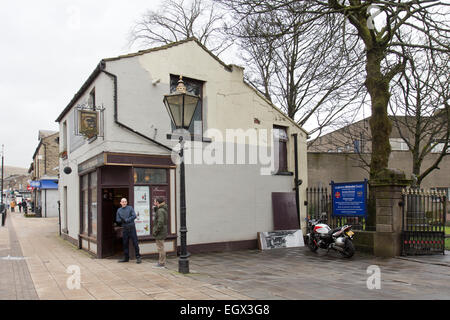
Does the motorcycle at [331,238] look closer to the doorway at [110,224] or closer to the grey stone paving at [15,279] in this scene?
the doorway at [110,224]

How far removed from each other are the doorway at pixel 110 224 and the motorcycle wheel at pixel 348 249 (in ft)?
22.5

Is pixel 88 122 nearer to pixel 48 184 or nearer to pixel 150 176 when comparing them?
pixel 150 176

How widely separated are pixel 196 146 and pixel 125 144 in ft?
7.87

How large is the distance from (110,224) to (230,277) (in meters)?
5.52

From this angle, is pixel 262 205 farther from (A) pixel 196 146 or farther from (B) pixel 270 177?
(A) pixel 196 146

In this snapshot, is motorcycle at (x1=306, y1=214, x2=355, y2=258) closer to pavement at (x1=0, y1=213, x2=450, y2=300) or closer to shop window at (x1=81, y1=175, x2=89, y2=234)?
pavement at (x1=0, y1=213, x2=450, y2=300)

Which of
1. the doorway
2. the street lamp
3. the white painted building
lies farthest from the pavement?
the white painted building

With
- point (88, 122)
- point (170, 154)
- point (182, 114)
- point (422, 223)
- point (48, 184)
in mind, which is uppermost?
point (88, 122)

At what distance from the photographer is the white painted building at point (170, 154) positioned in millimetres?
11141

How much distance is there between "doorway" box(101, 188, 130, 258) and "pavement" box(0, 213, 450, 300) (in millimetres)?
657

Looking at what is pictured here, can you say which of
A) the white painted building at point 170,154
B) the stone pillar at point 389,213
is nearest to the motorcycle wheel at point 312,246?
the white painted building at point 170,154

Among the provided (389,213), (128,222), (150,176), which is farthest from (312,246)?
(128,222)

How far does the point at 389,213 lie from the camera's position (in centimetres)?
1167
